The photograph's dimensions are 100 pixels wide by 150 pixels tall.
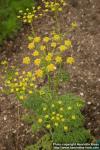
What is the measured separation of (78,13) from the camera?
669cm

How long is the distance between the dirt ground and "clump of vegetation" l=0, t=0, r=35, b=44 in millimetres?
189

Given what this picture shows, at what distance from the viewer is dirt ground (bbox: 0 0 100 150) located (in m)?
5.11

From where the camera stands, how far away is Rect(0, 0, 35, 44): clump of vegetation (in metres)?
6.36

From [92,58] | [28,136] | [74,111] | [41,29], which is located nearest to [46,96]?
[74,111]

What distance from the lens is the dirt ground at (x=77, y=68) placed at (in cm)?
511

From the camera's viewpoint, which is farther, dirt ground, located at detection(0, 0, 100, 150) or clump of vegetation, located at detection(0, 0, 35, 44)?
clump of vegetation, located at detection(0, 0, 35, 44)

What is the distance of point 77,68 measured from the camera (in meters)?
5.81

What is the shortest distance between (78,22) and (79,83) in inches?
56.2

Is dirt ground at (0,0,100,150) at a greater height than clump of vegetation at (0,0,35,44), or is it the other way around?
clump of vegetation at (0,0,35,44)

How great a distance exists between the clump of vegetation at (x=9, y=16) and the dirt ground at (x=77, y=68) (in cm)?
19

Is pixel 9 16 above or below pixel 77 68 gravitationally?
above

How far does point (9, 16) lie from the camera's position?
6.45 m

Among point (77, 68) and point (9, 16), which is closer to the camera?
point (77, 68)

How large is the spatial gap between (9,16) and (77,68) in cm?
158
